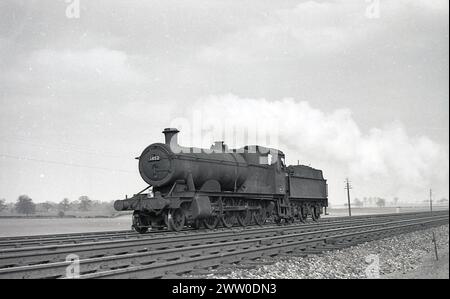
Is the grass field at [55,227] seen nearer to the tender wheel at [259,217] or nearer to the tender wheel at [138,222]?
the tender wheel at [138,222]

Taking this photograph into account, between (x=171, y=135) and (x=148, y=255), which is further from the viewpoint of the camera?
(x=171, y=135)

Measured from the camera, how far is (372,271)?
8.90 m

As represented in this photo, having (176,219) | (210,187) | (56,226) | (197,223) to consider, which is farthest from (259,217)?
(56,226)

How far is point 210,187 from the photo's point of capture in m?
16.9

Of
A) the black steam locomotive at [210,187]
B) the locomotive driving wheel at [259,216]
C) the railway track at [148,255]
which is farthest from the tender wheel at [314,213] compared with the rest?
the railway track at [148,255]

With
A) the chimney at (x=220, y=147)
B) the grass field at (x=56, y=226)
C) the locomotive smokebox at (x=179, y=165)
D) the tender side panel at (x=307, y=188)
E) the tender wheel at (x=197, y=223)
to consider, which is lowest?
the grass field at (x=56, y=226)

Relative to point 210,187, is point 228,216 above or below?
below

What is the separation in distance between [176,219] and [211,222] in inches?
72.1

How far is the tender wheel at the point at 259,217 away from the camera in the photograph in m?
19.0

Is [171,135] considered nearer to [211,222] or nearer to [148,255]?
[211,222]

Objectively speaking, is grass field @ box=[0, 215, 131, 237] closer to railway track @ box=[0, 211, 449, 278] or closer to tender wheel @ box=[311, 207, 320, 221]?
tender wheel @ box=[311, 207, 320, 221]

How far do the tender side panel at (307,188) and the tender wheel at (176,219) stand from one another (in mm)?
7638
